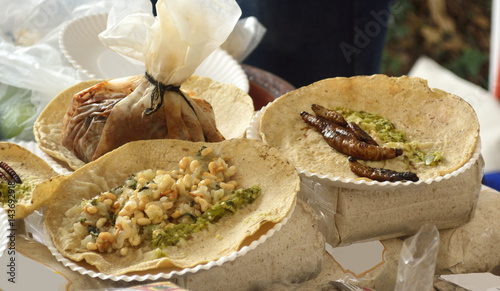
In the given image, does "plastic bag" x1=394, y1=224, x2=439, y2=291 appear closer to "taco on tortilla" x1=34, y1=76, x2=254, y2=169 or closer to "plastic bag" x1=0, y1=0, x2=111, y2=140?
"taco on tortilla" x1=34, y1=76, x2=254, y2=169

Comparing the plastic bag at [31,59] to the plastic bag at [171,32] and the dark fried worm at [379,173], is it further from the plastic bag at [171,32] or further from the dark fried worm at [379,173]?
the dark fried worm at [379,173]

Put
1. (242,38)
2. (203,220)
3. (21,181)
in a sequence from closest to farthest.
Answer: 1. (203,220)
2. (21,181)
3. (242,38)

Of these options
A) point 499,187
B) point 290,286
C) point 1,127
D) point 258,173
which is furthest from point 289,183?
point 499,187

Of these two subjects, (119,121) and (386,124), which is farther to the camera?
(386,124)

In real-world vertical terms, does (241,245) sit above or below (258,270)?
above

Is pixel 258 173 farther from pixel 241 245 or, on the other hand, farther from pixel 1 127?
pixel 1 127

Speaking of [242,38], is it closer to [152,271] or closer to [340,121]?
[340,121]

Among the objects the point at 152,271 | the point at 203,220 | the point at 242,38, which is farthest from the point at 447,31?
the point at 152,271

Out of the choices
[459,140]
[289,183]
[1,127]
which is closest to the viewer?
[289,183]
